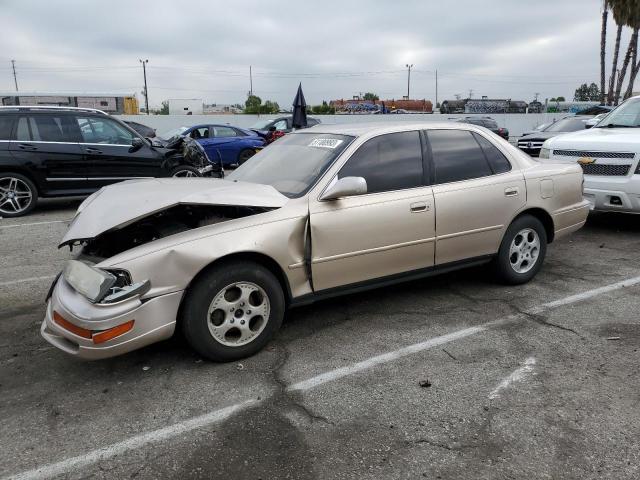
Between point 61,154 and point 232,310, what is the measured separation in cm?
685

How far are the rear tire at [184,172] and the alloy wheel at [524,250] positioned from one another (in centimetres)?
644

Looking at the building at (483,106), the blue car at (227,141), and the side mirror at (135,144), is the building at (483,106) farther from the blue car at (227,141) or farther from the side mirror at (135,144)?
the side mirror at (135,144)

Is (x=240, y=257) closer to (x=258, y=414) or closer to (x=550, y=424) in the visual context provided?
(x=258, y=414)

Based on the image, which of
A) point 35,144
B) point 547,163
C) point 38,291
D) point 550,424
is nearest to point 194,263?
point 550,424

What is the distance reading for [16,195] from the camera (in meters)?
8.71

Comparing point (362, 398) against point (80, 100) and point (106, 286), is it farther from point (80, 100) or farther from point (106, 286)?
point (80, 100)

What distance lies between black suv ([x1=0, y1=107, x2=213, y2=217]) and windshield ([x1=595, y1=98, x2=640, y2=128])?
24.4 ft

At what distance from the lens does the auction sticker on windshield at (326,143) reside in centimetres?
418

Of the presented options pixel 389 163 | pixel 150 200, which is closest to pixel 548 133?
pixel 389 163

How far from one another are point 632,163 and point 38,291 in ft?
22.5

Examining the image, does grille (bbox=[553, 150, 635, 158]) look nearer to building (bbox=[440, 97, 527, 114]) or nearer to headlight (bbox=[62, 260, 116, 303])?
headlight (bbox=[62, 260, 116, 303])

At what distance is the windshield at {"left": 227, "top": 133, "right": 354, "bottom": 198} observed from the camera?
398 centimetres

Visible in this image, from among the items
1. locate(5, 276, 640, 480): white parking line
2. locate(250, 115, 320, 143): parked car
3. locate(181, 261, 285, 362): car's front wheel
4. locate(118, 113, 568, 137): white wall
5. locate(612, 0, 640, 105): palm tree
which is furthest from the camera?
locate(118, 113, 568, 137): white wall

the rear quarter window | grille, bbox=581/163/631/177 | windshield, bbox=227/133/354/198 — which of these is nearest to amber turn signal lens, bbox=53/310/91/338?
windshield, bbox=227/133/354/198
